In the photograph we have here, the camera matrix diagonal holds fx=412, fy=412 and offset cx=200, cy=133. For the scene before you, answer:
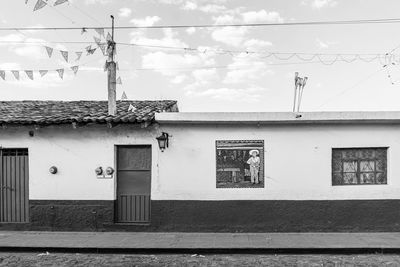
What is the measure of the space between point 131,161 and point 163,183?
98 centimetres

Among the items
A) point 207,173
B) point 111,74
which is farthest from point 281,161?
point 111,74

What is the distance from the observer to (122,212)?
10148mm

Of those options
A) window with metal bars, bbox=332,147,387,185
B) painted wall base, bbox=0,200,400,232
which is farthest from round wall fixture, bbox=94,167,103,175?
window with metal bars, bbox=332,147,387,185

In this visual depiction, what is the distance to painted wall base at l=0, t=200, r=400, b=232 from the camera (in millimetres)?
9773

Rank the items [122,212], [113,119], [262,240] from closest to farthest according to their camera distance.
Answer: [262,240] → [113,119] → [122,212]

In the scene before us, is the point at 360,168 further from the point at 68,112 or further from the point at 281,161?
the point at 68,112

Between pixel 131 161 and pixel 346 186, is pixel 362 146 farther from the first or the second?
pixel 131 161

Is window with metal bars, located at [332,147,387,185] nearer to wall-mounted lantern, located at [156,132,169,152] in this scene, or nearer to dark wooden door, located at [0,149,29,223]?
wall-mounted lantern, located at [156,132,169,152]

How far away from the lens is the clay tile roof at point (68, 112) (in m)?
9.60

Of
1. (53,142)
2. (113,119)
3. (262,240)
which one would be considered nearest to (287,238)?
(262,240)

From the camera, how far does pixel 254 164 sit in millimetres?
9945

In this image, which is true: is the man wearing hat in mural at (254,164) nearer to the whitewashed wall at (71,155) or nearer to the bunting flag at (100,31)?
the whitewashed wall at (71,155)

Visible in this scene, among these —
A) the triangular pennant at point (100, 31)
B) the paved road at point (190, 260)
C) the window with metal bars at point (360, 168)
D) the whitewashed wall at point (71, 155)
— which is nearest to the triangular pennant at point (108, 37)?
the triangular pennant at point (100, 31)

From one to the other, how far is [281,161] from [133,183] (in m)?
3.65
